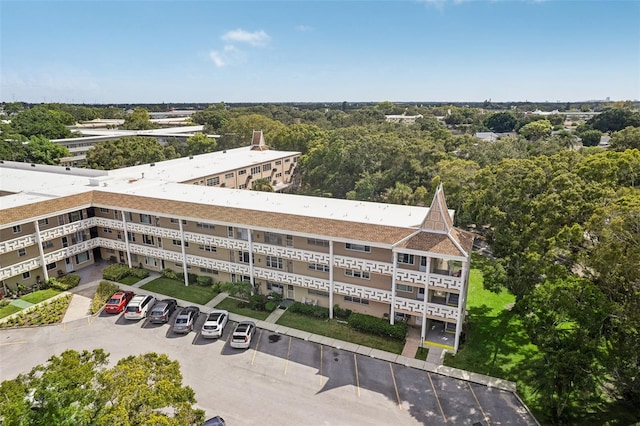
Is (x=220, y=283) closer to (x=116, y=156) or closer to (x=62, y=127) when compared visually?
(x=116, y=156)

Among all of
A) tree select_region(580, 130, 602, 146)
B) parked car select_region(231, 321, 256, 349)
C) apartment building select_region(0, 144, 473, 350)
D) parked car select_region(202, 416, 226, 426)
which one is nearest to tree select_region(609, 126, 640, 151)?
apartment building select_region(0, 144, 473, 350)

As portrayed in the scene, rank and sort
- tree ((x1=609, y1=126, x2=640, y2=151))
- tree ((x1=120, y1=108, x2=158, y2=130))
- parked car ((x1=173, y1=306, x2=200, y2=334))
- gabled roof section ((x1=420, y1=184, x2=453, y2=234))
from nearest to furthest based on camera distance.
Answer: gabled roof section ((x1=420, y1=184, x2=453, y2=234)), parked car ((x1=173, y1=306, x2=200, y2=334)), tree ((x1=609, y1=126, x2=640, y2=151)), tree ((x1=120, y1=108, x2=158, y2=130))

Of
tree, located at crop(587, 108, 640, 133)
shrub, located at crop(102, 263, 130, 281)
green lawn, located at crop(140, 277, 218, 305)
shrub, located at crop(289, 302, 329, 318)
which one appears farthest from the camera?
tree, located at crop(587, 108, 640, 133)

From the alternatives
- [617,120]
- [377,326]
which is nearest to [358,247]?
[377,326]

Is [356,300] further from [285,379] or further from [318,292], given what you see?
[285,379]

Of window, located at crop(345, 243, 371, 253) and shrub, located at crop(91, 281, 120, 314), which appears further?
shrub, located at crop(91, 281, 120, 314)

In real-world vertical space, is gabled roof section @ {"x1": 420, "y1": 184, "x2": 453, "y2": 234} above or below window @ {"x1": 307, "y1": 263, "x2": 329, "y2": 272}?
above

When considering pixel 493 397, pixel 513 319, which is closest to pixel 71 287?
pixel 493 397

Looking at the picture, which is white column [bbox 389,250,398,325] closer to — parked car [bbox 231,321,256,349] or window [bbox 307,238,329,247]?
window [bbox 307,238,329,247]
